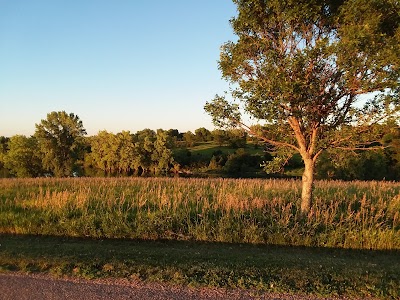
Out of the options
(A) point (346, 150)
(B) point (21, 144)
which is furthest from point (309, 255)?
(B) point (21, 144)

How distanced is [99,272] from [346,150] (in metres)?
9.04

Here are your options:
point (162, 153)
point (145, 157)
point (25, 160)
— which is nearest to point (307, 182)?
point (25, 160)

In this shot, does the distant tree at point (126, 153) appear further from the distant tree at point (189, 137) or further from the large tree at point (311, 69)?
the large tree at point (311, 69)

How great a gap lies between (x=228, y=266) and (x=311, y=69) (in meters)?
6.19

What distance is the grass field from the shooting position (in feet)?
22.9

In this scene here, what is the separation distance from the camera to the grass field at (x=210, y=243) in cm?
696

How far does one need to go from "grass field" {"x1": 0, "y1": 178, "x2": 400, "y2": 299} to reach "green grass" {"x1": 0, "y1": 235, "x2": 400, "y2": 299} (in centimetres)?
2

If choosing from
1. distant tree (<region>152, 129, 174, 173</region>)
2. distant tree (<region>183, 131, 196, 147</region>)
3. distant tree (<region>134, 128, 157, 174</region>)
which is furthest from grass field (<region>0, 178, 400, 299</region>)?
distant tree (<region>183, 131, 196, 147</region>)

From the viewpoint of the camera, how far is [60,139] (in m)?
45.6

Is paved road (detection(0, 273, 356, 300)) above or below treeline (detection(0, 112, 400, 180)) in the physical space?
below

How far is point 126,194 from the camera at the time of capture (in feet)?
56.6

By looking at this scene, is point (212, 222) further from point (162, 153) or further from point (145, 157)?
point (145, 157)

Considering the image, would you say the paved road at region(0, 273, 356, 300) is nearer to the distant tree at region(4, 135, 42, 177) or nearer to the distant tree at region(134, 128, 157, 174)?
the distant tree at region(4, 135, 42, 177)

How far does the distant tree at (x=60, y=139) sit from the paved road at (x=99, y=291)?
133 feet
